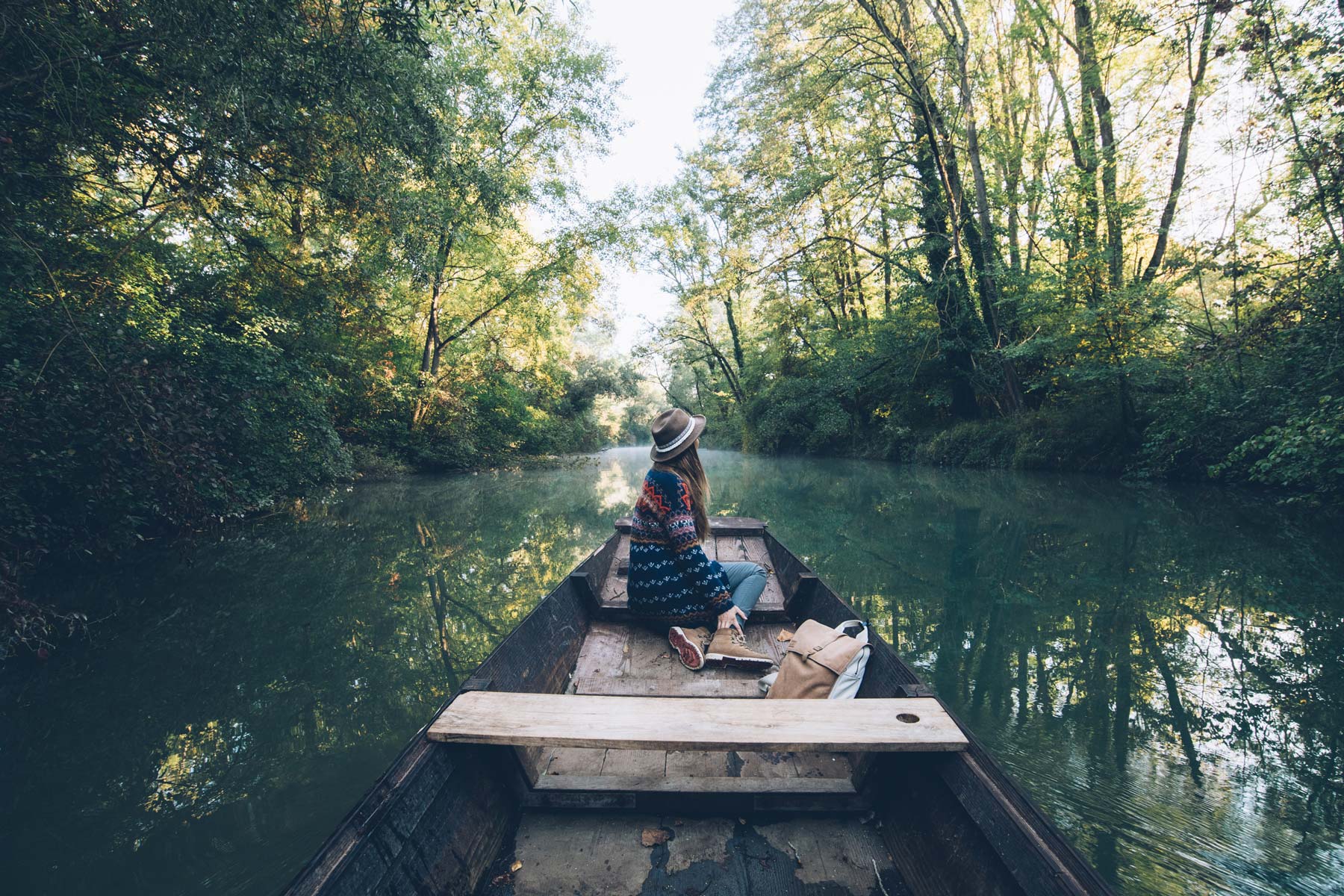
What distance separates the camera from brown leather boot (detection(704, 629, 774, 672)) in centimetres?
272

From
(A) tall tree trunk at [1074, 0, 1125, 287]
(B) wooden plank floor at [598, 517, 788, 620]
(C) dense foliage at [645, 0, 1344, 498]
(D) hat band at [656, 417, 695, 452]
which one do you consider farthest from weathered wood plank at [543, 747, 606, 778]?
(A) tall tree trunk at [1074, 0, 1125, 287]

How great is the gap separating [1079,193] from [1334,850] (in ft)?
36.6

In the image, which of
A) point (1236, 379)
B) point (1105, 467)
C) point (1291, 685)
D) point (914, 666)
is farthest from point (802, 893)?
point (1105, 467)

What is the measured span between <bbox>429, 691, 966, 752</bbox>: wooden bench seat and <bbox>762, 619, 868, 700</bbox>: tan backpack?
0.48 m

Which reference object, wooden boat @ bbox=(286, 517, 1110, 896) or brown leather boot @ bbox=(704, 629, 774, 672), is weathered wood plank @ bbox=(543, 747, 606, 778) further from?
brown leather boot @ bbox=(704, 629, 774, 672)

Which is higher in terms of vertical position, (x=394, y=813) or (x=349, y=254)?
(x=349, y=254)

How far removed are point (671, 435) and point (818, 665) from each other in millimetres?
1284

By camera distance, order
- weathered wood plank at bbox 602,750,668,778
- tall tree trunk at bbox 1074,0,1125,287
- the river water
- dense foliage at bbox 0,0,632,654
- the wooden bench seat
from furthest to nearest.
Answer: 1. tall tree trunk at bbox 1074,0,1125,287
2. dense foliage at bbox 0,0,632,654
3. the river water
4. weathered wood plank at bbox 602,750,668,778
5. the wooden bench seat

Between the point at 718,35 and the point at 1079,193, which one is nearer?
the point at 1079,193

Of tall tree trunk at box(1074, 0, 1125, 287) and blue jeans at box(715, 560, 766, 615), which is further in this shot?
tall tree trunk at box(1074, 0, 1125, 287)

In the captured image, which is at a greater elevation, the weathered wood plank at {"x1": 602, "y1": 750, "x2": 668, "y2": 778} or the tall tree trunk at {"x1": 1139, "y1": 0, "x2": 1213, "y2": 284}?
the tall tree trunk at {"x1": 1139, "y1": 0, "x2": 1213, "y2": 284}

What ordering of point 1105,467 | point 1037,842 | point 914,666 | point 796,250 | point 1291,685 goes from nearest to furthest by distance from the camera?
point 1037,842
point 1291,685
point 914,666
point 1105,467
point 796,250

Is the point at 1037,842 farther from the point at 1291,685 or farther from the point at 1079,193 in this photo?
the point at 1079,193

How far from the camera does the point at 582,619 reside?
324 centimetres
